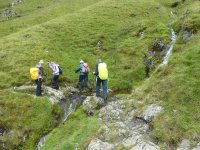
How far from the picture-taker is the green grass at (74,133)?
1027 inches

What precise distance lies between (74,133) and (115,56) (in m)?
17.8

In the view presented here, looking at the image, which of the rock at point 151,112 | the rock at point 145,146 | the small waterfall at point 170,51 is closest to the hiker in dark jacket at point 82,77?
the small waterfall at point 170,51

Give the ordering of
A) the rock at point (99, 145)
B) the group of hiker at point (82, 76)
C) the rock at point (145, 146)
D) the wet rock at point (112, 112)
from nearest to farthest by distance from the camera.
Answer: the rock at point (145, 146)
the rock at point (99, 145)
the wet rock at point (112, 112)
the group of hiker at point (82, 76)

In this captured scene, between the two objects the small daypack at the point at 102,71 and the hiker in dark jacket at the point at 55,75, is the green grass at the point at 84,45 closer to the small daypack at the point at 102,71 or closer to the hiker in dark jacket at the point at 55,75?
the hiker in dark jacket at the point at 55,75

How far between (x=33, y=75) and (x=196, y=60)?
14797 mm

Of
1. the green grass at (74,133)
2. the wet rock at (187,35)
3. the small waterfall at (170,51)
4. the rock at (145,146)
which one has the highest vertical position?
the wet rock at (187,35)

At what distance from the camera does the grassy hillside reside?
27.2 metres

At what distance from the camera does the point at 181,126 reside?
80.7ft

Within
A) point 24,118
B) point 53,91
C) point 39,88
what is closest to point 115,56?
point 53,91

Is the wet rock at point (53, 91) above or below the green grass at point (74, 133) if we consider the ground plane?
above

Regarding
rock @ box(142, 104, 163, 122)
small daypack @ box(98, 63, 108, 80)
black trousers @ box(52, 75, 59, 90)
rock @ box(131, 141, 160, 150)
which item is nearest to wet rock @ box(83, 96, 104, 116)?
small daypack @ box(98, 63, 108, 80)

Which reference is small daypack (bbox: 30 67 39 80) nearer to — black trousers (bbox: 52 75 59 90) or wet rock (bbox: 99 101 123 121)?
black trousers (bbox: 52 75 59 90)

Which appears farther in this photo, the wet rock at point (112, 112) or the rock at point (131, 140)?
the wet rock at point (112, 112)

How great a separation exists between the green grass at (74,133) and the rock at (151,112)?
3.76 m
